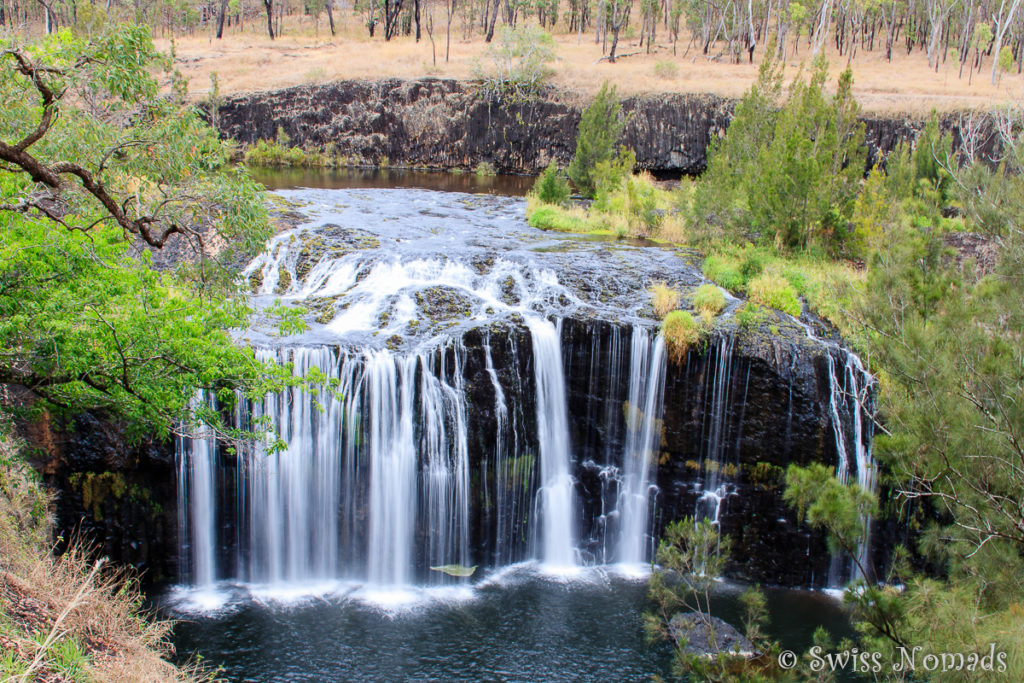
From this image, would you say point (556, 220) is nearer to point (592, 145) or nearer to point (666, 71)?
point (592, 145)

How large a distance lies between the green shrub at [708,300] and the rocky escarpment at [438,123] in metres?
30.5

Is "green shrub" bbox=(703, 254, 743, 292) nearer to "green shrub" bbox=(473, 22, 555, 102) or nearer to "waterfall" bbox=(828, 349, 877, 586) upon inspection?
"waterfall" bbox=(828, 349, 877, 586)

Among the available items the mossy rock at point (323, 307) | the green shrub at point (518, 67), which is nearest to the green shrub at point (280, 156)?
the green shrub at point (518, 67)

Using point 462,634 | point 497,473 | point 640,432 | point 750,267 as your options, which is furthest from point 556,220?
point 462,634

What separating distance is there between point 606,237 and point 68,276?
17646 millimetres

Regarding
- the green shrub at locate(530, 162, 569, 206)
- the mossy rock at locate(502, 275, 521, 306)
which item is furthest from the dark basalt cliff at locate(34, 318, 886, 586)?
the green shrub at locate(530, 162, 569, 206)

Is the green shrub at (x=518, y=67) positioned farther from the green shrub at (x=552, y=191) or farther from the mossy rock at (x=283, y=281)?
the mossy rock at (x=283, y=281)

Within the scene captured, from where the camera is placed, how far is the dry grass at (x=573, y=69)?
4894cm

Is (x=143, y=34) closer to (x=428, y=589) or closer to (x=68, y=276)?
(x=68, y=276)

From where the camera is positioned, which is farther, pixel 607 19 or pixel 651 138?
pixel 607 19

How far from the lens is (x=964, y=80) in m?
57.3

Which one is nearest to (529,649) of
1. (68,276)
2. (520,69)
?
(68,276)

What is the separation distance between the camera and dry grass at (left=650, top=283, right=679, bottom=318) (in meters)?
17.3

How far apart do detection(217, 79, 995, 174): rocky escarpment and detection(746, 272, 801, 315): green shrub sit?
97.2 feet
